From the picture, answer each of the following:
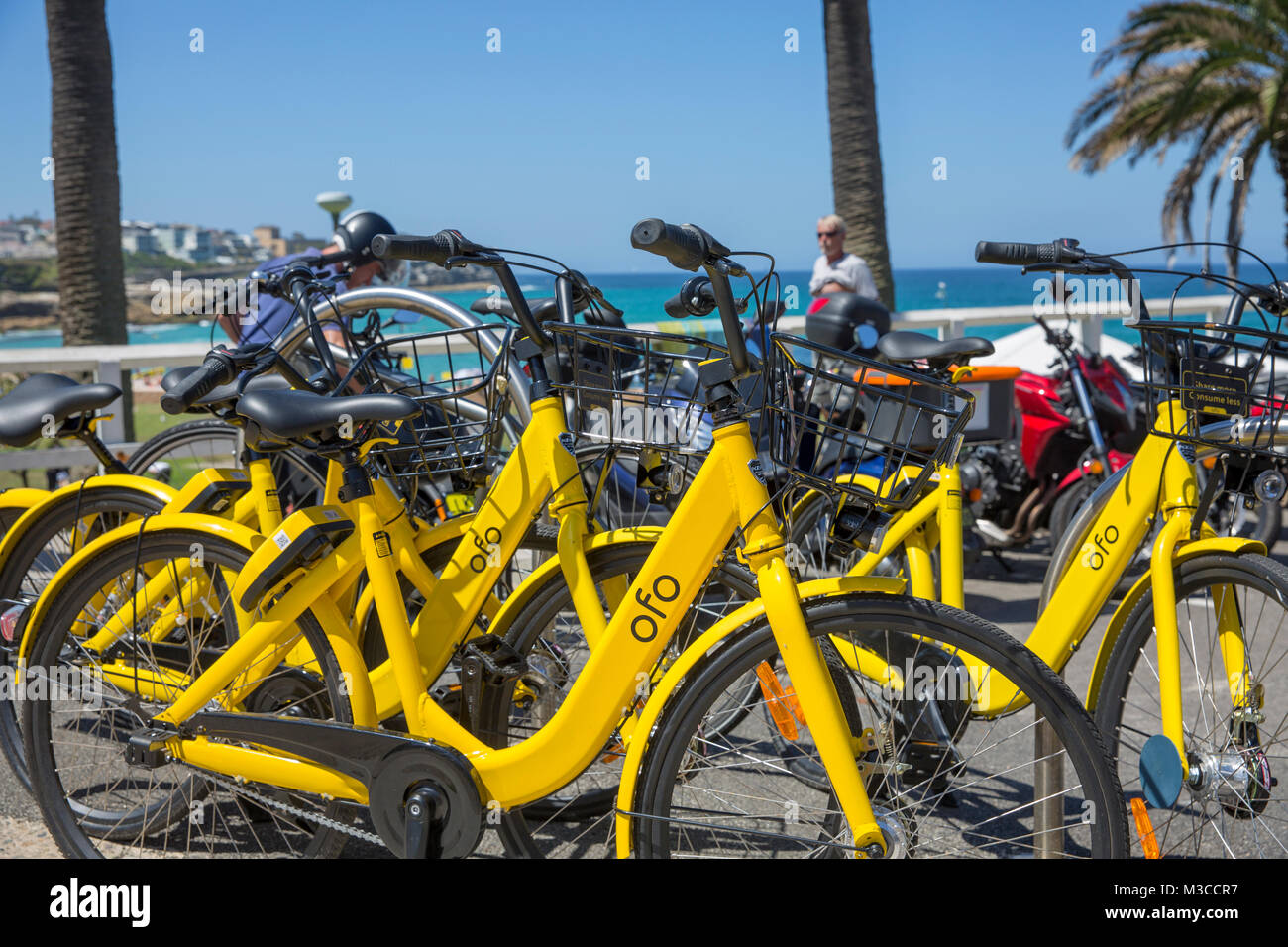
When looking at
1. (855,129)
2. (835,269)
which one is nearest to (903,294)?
(855,129)

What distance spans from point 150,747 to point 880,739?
1.67 meters

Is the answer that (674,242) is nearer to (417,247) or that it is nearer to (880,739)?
(417,247)

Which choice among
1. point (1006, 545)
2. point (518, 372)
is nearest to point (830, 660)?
point (518, 372)

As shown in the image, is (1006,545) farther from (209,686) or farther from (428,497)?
(209,686)

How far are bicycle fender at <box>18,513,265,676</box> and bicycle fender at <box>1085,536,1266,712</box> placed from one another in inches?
78.4

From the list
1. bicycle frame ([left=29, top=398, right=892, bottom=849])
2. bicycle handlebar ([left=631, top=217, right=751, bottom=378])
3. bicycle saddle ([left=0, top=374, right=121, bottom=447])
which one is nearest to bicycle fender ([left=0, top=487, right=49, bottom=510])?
bicycle saddle ([left=0, top=374, right=121, bottom=447])

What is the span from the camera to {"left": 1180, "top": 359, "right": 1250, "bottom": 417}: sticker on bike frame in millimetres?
2363

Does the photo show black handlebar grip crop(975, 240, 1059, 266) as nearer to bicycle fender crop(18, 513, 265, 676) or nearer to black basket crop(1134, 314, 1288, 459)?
black basket crop(1134, 314, 1288, 459)

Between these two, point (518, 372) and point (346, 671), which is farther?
point (518, 372)

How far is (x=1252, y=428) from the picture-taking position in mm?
2414

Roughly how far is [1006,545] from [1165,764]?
406cm

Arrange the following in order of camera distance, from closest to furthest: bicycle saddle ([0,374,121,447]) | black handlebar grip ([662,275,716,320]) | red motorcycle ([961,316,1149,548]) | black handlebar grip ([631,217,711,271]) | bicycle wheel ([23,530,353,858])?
black handlebar grip ([631,217,711,271]) < black handlebar grip ([662,275,716,320]) < bicycle wheel ([23,530,353,858]) < bicycle saddle ([0,374,121,447]) < red motorcycle ([961,316,1149,548])

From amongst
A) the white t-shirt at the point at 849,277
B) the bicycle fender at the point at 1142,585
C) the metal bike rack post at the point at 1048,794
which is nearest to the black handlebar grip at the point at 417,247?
the metal bike rack post at the point at 1048,794

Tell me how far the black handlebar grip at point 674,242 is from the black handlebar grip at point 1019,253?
2.63 feet
